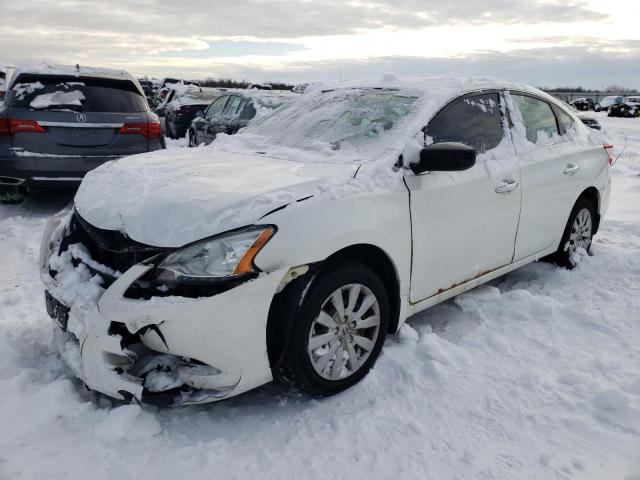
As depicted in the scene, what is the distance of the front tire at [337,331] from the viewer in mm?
2568

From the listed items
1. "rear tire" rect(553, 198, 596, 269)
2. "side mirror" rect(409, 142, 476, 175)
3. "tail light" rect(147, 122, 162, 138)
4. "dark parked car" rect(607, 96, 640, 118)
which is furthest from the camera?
"dark parked car" rect(607, 96, 640, 118)

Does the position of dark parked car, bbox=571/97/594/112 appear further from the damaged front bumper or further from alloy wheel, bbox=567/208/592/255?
the damaged front bumper

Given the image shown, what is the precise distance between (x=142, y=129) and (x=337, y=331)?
15.1 feet

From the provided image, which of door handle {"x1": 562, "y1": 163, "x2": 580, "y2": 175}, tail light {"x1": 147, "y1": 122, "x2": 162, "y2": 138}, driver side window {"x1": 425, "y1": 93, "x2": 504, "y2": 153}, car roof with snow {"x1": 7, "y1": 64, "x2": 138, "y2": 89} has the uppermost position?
car roof with snow {"x1": 7, "y1": 64, "x2": 138, "y2": 89}

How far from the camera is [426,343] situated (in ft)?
10.6

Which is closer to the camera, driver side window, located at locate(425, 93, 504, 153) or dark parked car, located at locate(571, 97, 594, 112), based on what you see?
driver side window, located at locate(425, 93, 504, 153)

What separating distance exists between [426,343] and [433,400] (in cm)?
50

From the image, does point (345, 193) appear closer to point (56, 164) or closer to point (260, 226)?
point (260, 226)

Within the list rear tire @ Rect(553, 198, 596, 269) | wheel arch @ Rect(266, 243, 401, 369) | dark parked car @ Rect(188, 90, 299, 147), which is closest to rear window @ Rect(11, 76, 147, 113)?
dark parked car @ Rect(188, 90, 299, 147)

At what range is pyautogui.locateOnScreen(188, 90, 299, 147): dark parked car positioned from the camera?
34.2 feet

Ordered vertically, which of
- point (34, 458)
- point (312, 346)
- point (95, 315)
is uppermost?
point (95, 315)

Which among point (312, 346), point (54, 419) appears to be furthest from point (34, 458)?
point (312, 346)

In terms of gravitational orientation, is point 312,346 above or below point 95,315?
below

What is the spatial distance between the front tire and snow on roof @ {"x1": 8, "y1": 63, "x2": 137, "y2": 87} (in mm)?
4917
